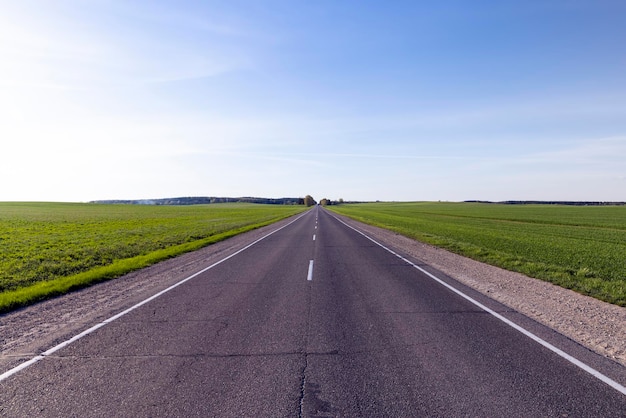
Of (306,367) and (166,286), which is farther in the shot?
(166,286)

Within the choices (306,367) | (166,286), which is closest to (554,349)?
(306,367)

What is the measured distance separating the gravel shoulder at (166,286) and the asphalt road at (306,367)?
2.18ft

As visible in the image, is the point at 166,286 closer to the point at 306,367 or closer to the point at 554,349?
the point at 306,367

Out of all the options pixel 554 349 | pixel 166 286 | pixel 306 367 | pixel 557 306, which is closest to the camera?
pixel 306 367

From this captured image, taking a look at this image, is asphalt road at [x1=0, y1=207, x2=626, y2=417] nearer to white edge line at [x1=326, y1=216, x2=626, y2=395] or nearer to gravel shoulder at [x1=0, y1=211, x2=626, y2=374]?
white edge line at [x1=326, y1=216, x2=626, y2=395]

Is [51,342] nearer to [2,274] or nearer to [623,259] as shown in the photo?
[2,274]

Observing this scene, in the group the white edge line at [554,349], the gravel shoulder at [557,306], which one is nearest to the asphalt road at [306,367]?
the white edge line at [554,349]

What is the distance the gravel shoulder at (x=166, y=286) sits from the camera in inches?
222

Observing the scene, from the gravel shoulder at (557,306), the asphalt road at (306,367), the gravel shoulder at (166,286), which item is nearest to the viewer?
the asphalt road at (306,367)

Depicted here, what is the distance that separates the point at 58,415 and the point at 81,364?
1278 millimetres

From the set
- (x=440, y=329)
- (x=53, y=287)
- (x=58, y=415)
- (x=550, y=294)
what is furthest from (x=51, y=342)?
(x=550, y=294)

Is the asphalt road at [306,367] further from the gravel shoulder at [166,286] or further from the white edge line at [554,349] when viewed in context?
the gravel shoulder at [166,286]

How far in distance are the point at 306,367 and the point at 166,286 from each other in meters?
6.16

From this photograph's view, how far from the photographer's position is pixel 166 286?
378 inches
